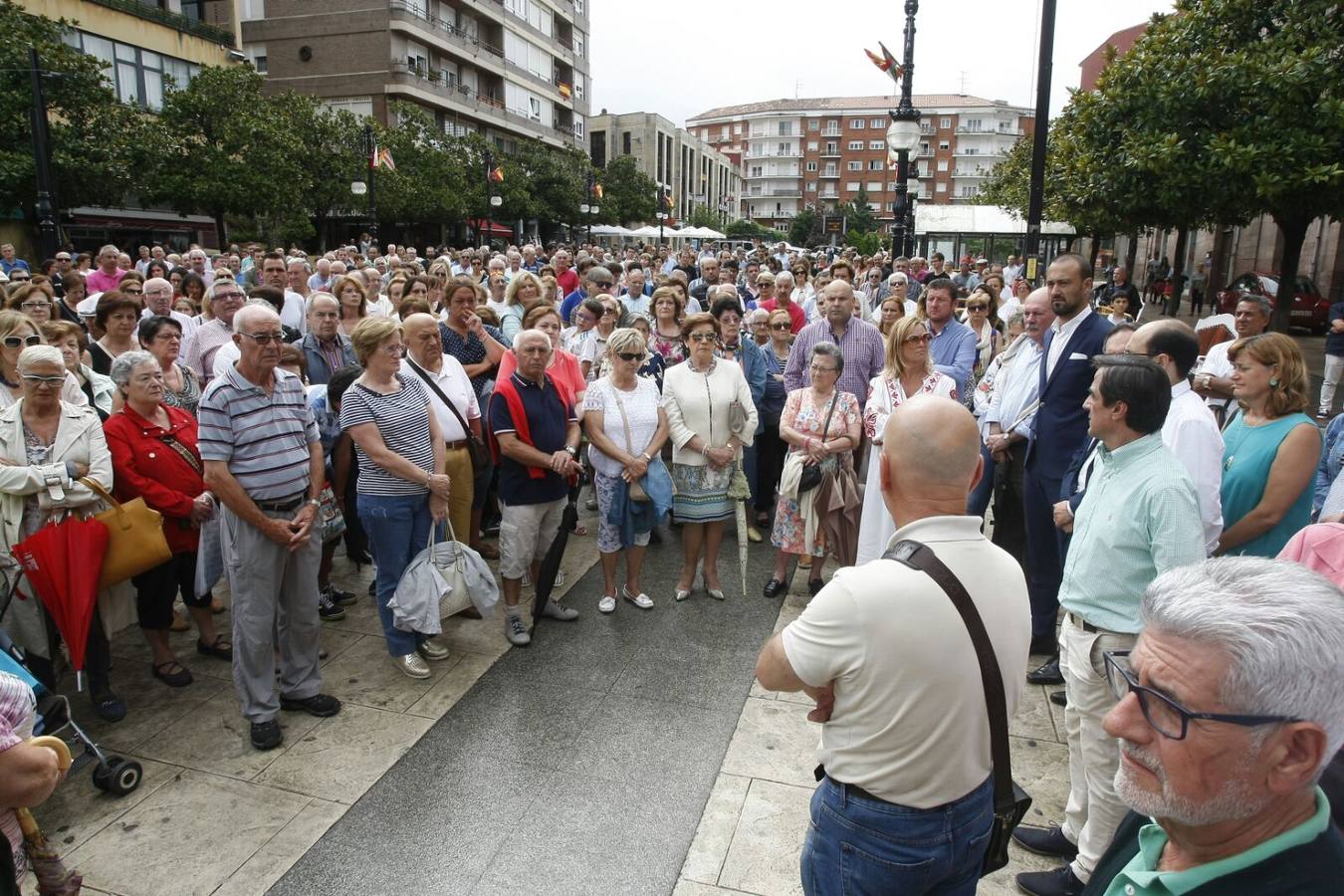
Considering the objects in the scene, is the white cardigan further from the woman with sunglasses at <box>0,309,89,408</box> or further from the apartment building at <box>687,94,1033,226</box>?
the apartment building at <box>687,94,1033,226</box>

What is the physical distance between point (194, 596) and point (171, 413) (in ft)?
3.61

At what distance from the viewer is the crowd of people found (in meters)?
1.93

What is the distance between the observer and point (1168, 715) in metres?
1.27

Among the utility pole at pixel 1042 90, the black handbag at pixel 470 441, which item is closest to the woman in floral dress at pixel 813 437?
the black handbag at pixel 470 441

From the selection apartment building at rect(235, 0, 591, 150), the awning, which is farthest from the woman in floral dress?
apartment building at rect(235, 0, 591, 150)

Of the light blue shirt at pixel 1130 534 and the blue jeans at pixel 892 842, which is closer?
the blue jeans at pixel 892 842

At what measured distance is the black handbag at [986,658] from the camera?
1890mm

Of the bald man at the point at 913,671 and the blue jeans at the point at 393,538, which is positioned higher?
the bald man at the point at 913,671

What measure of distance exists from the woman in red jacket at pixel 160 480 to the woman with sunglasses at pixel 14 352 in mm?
242

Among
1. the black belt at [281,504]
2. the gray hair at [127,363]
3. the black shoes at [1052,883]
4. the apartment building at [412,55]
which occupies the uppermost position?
the apartment building at [412,55]

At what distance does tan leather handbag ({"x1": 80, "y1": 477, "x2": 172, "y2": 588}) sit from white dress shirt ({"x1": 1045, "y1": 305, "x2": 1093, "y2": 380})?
16.3ft

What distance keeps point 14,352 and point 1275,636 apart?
215 inches

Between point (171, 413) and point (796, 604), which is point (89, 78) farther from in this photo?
point (796, 604)

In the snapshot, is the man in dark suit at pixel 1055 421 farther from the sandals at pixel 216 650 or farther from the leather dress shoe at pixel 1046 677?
the sandals at pixel 216 650
